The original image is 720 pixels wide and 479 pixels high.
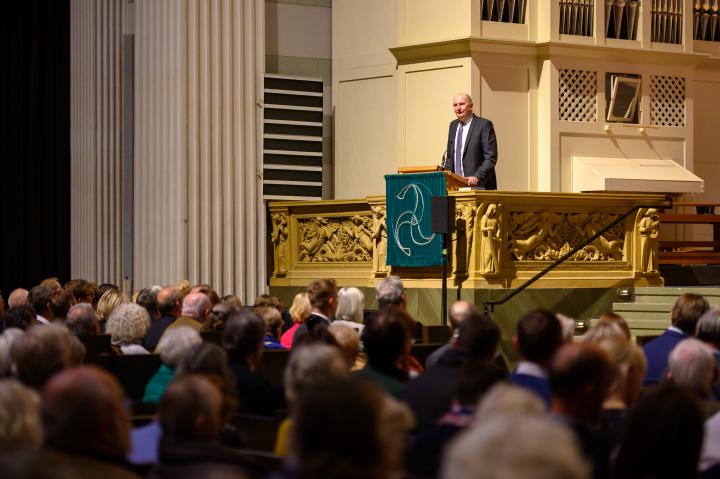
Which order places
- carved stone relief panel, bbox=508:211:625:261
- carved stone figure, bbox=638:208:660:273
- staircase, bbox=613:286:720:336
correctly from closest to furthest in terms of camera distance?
staircase, bbox=613:286:720:336, carved stone relief panel, bbox=508:211:625:261, carved stone figure, bbox=638:208:660:273

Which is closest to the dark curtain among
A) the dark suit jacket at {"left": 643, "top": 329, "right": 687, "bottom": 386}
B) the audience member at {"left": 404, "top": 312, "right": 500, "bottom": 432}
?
the dark suit jacket at {"left": 643, "top": 329, "right": 687, "bottom": 386}

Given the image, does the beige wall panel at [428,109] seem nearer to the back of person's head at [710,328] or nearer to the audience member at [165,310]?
the audience member at [165,310]

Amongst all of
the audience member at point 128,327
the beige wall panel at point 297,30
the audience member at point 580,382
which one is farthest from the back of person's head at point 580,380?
the beige wall panel at point 297,30

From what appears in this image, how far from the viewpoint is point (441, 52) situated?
14227 mm

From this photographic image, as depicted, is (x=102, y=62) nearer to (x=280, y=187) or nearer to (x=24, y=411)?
(x=280, y=187)

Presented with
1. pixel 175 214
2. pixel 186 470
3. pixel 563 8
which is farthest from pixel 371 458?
pixel 563 8

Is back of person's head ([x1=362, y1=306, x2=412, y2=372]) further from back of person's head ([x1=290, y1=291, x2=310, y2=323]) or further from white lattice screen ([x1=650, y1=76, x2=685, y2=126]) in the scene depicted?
white lattice screen ([x1=650, y1=76, x2=685, y2=126])

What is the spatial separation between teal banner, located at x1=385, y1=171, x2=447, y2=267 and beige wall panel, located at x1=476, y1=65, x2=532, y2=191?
2426 mm

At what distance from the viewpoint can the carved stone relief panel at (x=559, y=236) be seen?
1212 centimetres

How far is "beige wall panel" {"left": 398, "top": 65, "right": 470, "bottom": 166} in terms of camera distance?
14172mm

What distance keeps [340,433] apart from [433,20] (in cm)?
1192

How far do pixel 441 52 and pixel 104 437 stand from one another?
37.0ft

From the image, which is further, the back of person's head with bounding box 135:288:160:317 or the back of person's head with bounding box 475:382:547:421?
the back of person's head with bounding box 135:288:160:317

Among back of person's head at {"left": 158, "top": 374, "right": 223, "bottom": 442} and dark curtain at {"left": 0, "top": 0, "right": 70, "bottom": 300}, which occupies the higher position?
dark curtain at {"left": 0, "top": 0, "right": 70, "bottom": 300}
